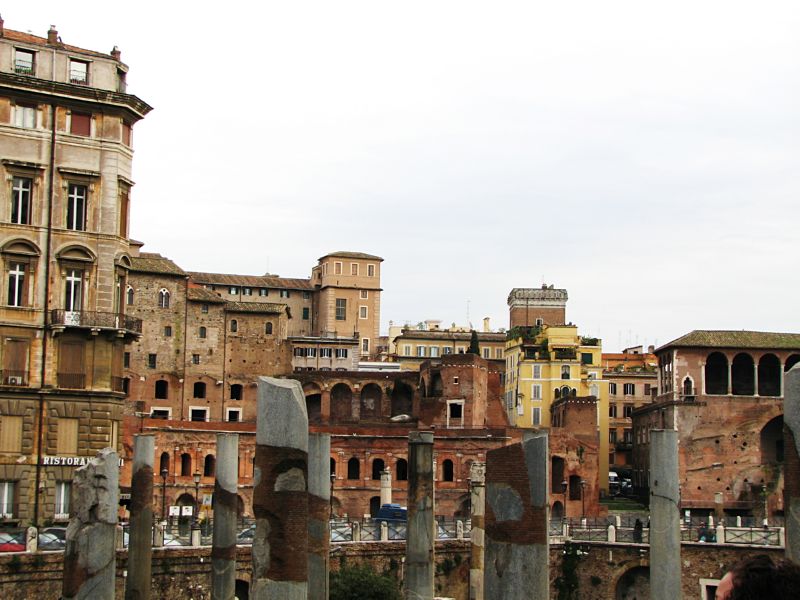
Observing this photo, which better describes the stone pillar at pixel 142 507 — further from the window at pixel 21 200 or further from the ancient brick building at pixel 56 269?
the window at pixel 21 200

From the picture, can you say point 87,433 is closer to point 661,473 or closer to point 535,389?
point 661,473

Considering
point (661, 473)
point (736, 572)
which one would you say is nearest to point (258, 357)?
point (661, 473)

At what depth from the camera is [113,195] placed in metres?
33.8

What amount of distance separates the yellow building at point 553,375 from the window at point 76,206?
4234 centimetres

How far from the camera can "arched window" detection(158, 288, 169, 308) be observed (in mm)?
61562

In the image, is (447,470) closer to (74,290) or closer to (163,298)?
(163,298)

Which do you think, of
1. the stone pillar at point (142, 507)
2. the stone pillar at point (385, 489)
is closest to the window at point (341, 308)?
the stone pillar at point (385, 489)

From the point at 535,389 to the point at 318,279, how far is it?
17.2 m

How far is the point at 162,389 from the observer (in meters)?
61.4

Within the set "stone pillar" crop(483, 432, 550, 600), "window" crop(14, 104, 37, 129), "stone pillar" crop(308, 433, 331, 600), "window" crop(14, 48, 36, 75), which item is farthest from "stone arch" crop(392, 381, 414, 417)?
"stone pillar" crop(483, 432, 550, 600)

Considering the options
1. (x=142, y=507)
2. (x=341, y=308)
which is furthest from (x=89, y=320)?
(x=341, y=308)

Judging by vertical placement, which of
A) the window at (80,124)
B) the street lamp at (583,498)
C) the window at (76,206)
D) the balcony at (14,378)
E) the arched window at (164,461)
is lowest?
the street lamp at (583,498)

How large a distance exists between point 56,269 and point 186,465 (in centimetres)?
2630

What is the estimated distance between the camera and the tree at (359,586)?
30906 mm
